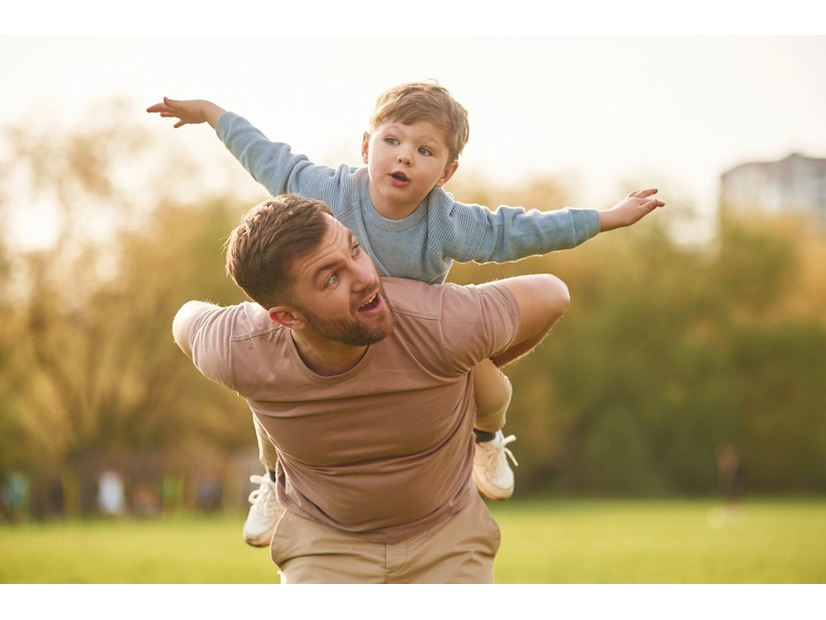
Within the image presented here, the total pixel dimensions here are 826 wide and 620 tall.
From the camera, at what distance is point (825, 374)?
2528cm

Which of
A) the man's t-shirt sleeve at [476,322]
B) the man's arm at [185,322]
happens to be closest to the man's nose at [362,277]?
the man's t-shirt sleeve at [476,322]

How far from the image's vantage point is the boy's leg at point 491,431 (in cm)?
Answer: 297

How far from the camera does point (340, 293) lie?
2.50 meters

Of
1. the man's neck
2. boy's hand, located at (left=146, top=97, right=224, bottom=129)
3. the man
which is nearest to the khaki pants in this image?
the man

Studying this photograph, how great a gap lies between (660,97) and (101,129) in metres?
12.1

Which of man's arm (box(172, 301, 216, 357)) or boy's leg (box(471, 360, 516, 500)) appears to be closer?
man's arm (box(172, 301, 216, 357))

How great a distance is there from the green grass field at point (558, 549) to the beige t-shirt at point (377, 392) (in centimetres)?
717

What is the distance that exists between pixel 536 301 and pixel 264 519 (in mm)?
1185

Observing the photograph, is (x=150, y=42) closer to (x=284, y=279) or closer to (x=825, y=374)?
(x=825, y=374)

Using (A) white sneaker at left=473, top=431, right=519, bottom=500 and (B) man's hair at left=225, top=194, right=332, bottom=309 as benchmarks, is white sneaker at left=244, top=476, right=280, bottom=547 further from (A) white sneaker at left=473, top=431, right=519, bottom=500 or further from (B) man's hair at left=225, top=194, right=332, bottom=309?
(B) man's hair at left=225, top=194, right=332, bottom=309

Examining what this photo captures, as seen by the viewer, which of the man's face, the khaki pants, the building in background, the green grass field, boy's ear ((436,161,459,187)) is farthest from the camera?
the building in background

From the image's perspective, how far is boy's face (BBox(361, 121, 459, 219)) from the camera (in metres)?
2.70

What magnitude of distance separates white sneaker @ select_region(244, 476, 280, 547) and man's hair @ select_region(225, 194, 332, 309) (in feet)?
3.06

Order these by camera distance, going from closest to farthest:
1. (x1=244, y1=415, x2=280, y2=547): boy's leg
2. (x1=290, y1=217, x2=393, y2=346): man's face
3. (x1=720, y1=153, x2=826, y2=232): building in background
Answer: (x1=290, y1=217, x2=393, y2=346): man's face → (x1=244, y1=415, x2=280, y2=547): boy's leg → (x1=720, y1=153, x2=826, y2=232): building in background
